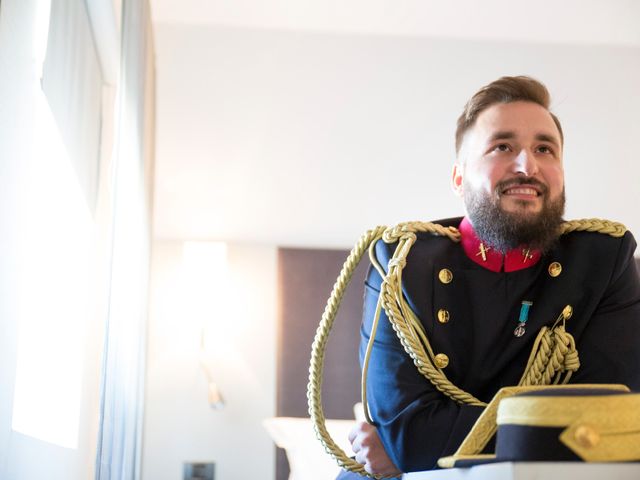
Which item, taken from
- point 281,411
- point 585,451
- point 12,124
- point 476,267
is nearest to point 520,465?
point 585,451

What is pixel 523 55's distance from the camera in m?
3.58

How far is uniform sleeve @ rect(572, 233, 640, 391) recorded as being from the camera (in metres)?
1.37

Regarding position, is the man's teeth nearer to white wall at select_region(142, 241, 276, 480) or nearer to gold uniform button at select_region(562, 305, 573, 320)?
gold uniform button at select_region(562, 305, 573, 320)

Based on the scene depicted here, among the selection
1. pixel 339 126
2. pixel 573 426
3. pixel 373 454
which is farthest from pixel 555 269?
pixel 339 126

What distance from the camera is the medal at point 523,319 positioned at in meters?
1.43

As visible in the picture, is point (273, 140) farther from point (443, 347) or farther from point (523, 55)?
point (443, 347)

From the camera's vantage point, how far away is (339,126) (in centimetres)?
390

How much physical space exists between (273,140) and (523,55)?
3.93 ft

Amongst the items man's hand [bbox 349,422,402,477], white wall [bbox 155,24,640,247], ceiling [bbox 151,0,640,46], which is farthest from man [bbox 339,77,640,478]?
white wall [bbox 155,24,640,247]

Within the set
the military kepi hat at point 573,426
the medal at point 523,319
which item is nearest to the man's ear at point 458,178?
the medal at point 523,319

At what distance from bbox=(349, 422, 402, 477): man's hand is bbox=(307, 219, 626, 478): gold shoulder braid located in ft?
0.17

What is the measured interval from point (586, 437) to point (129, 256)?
6.54ft

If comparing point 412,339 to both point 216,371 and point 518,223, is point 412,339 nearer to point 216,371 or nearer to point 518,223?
point 518,223

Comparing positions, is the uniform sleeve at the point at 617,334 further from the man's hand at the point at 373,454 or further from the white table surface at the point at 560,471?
the white table surface at the point at 560,471
